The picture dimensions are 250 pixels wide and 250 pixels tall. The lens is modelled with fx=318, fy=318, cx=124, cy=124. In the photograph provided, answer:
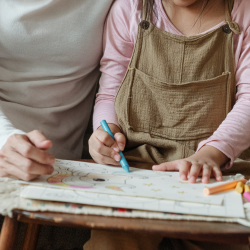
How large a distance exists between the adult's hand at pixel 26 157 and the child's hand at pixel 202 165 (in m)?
0.24

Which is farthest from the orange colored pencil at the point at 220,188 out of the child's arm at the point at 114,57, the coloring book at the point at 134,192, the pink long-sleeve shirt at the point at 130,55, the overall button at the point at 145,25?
the overall button at the point at 145,25

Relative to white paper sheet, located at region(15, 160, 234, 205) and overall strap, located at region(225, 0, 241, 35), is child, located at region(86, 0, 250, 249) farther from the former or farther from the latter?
white paper sheet, located at region(15, 160, 234, 205)

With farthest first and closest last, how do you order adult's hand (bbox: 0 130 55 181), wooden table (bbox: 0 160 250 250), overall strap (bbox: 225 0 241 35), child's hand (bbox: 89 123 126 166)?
overall strap (bbox: 225 0 241 35) < child's hand (bbox: 89 123 126 166) < adult's hand (bbox: 0 130 55 181) < wooden table (bbox: 0 160 250 250)

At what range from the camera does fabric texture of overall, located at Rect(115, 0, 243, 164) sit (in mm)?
835

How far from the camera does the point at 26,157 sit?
568mm

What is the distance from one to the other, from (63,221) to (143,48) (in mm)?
576

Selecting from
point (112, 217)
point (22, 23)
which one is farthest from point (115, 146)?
point (22, 23)

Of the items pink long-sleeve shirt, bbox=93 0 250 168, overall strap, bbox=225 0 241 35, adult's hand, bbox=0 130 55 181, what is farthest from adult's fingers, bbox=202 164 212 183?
overall strap, bbox=225 0 241 35

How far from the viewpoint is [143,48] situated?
88 centimetres

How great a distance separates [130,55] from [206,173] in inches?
18.4

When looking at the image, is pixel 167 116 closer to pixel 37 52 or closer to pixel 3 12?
pixel 37 52

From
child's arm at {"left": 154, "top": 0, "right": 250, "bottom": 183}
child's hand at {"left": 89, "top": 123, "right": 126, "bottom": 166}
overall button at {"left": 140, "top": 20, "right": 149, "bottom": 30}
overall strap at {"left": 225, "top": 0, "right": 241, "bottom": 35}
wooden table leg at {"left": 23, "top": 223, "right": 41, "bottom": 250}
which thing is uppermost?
overall strap at {"left": 225, "top": 0, "right": 241, "bottom": 35}

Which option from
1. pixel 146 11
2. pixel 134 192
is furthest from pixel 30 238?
pixel 146 11

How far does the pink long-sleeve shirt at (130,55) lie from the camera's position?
759 millimetres
